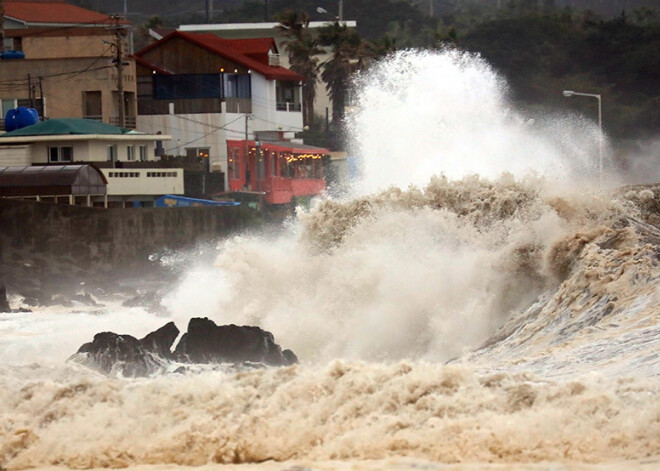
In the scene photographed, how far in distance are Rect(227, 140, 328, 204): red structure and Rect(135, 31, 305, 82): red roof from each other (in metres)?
3.65

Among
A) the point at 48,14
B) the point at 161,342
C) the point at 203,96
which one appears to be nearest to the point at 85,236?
the point at 161,342

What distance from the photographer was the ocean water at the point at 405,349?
10039mm

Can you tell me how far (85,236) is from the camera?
33.6m

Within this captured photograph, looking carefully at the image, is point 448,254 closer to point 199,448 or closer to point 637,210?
point 637,210

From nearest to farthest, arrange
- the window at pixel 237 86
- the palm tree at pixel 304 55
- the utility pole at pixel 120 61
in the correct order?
the utility pole at pixel 120 61 < the window at pixel 237 86 < the palm tree at pixel 304 55

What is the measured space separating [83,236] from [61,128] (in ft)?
39.9

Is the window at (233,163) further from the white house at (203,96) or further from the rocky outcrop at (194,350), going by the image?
the rocky outcrop at (194,350)

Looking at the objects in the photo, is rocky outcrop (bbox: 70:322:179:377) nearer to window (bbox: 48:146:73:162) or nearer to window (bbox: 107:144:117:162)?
window (bbox: 48:146:73:162)

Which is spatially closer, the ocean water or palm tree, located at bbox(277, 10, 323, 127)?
the ocean water

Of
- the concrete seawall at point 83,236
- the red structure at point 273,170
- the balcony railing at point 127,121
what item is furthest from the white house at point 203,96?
the concrete seawall at point 83,236

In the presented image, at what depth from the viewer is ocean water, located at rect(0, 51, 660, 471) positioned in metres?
10.0

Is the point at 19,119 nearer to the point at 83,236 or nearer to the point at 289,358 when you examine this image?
Result: the point at 83,236

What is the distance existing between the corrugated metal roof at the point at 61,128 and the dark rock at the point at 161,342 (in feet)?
94.9

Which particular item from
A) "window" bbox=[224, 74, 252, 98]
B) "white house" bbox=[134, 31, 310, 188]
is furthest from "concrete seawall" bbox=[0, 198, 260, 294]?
"window" bbox=[224, 74, 252, 98]
